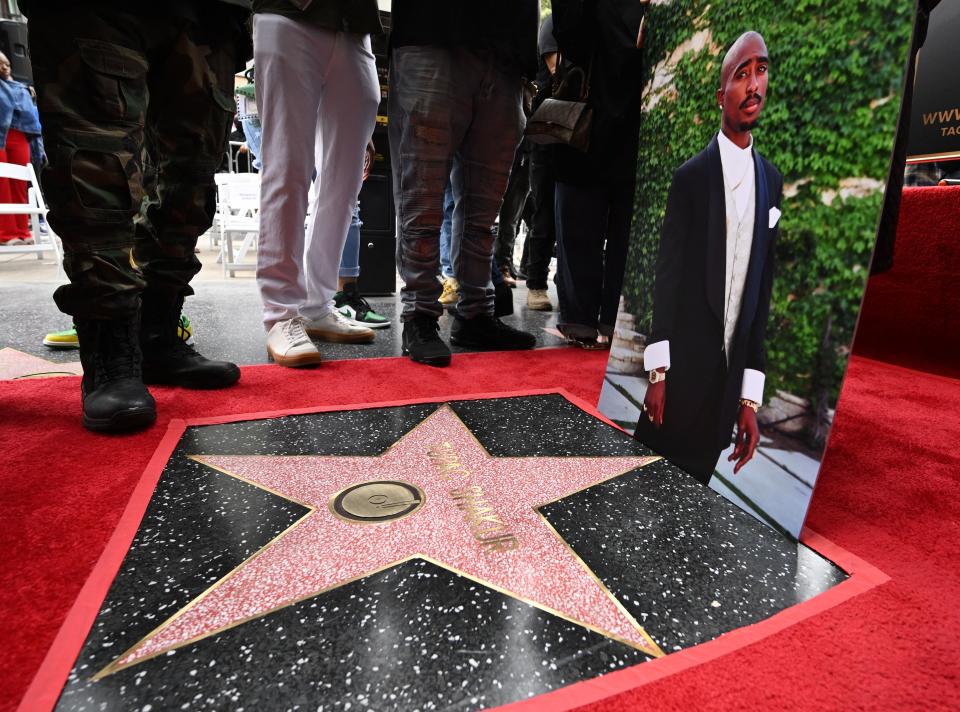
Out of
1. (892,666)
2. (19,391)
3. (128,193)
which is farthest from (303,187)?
(892,666)

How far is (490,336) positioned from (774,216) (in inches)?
47.6

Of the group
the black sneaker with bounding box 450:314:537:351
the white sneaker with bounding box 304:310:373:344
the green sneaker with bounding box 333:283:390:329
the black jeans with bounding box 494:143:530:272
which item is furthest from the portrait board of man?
the black jeans with bounding box 494:143:530:272

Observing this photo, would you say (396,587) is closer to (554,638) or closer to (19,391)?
(554,638)

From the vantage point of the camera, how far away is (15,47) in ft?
14.8

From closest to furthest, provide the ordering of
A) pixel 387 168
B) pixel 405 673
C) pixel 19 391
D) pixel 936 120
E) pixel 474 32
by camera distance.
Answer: pixel 405 673 → pixel 19 391 → pixel 474 32 → pixel 936 120 → pixel 387 168

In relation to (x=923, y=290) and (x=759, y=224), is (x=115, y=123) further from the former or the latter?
(x=923, y=290)

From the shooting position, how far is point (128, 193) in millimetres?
1072

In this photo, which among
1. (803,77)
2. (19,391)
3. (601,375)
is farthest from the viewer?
(601,375)

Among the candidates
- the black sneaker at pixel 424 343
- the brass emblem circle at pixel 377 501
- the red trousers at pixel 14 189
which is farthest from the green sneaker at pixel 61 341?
the red trousers at pixel 14 189

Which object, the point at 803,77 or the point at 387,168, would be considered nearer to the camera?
the point at 803,77

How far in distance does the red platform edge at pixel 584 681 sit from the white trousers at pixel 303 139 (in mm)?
877

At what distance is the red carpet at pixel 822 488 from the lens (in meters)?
0.55

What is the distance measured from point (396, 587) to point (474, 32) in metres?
1.46

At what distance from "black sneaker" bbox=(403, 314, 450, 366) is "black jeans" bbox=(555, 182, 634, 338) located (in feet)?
1.68
